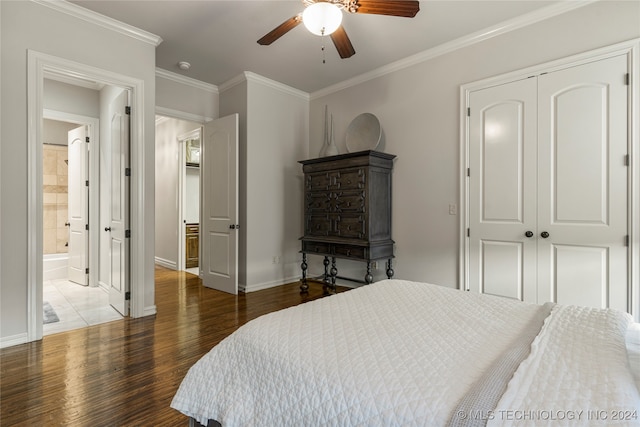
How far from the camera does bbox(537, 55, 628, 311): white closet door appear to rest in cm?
253

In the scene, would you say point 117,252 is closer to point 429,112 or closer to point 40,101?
point 40,101

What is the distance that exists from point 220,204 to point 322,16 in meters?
2.88

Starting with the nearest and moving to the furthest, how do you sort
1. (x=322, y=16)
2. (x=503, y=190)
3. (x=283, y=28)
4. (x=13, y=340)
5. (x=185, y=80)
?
1. (x=322, y=16)
2. (x=283, y=28)
3. (x=13, y=340)
4. (x=503, y=190)
5. (x=185, y=80)

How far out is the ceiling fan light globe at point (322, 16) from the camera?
1971 mm

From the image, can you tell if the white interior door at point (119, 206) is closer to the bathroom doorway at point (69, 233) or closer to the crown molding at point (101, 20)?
the bathroom doorway at point (69, 233)

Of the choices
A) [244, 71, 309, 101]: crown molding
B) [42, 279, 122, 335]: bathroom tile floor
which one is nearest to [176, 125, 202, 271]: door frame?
[42, 279, 122, 335]: bathroom tile floor

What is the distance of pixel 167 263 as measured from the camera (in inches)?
237

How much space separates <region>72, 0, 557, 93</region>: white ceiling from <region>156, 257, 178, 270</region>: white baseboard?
3258mm

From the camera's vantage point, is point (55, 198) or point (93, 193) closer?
point (93, 193)

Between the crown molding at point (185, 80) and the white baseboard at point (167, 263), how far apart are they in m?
3.02

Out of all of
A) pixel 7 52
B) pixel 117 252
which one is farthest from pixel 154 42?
pixel 117 252

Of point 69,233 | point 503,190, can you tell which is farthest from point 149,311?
point 503,190

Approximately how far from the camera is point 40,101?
2664 mm

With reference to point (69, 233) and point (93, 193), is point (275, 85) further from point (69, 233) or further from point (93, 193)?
point (69, 233)
